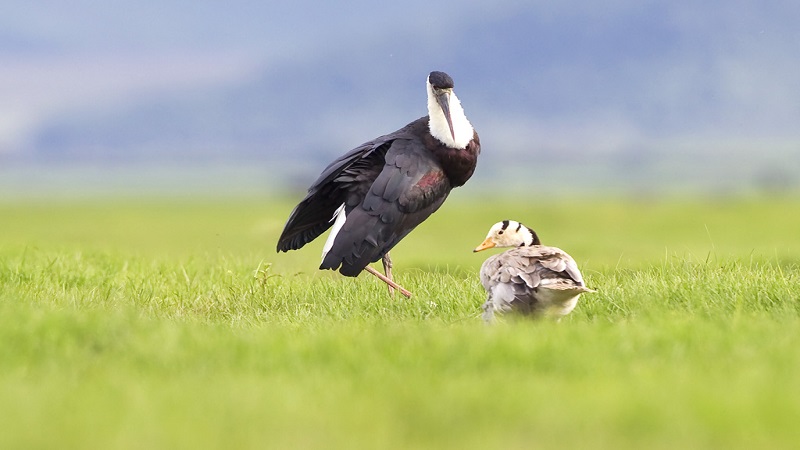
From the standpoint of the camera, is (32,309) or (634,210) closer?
(32,309)

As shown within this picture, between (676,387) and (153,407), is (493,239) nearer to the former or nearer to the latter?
(676,387)

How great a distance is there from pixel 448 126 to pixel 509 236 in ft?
4.46

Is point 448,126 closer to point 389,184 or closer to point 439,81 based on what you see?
point 439,81

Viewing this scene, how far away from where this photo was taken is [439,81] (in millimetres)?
9875

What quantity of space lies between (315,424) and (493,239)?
448 centimetres

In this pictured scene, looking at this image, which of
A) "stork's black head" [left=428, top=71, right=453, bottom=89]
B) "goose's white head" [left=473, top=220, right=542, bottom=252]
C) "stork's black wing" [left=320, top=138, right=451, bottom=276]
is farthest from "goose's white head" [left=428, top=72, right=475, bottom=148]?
"goose's white head" [left=473, top=220, right=542, bottom=252]

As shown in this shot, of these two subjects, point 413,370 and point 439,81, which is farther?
point 439,81

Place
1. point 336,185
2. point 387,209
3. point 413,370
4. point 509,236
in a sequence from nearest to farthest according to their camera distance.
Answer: point 413,370, point 509,236, point 387,209, point 336,185

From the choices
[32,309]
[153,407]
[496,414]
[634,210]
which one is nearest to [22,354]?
[32,309]

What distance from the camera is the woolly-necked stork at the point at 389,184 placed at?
9414 mm

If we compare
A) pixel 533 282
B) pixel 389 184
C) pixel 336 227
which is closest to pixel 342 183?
pixel 336 227

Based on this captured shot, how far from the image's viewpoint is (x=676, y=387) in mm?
5418

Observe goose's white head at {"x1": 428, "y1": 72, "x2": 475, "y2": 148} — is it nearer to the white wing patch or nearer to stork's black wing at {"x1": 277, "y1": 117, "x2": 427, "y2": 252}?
stork's black wing at {"x1": 277, "y1": 117, "x2": 427, "y2": 252}

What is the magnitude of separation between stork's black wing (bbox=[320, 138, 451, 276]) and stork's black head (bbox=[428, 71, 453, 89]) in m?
0.64
